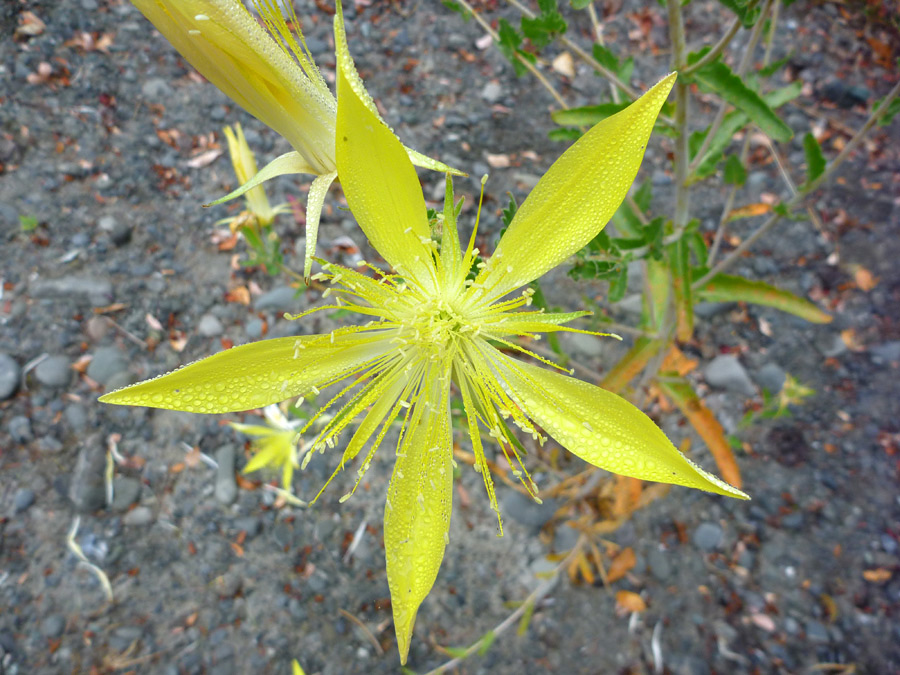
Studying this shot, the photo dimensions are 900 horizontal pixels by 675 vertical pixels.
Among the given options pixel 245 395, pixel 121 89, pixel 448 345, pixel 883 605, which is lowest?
pixel 883 605

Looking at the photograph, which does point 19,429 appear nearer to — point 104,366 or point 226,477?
point 104,366

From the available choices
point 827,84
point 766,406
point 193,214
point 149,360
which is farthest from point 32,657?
point 827,84

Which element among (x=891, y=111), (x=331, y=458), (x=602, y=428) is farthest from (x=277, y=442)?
(x=891, y=111)

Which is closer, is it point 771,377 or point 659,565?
point 659,565

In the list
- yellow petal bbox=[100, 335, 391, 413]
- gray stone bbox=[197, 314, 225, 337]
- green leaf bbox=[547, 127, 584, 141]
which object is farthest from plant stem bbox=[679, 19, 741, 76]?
gray stone bbox=[197, 314, 225, 337]

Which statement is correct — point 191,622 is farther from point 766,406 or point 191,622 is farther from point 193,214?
point 766,406

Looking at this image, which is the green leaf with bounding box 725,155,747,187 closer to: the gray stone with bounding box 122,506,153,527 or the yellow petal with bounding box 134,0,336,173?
the yellow petal with bounding box 134,0,336,173
